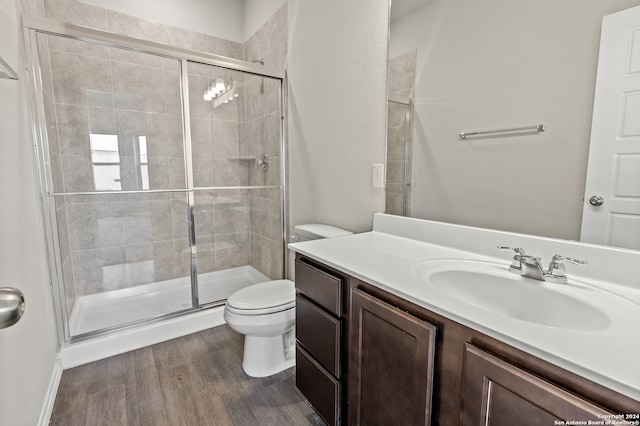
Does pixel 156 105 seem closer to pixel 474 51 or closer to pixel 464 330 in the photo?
pixel 474 51

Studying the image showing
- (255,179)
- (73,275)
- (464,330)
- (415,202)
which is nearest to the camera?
(464,330)

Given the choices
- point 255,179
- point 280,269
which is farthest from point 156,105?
point 280,269

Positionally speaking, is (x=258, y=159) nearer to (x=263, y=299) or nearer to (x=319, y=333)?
(x=263, y=299)

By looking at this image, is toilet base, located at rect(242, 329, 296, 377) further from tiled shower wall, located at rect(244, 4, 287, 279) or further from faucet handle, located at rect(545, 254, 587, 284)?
faucet handle, located at rect(545, 254, 587, 284)

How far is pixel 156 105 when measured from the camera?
108 inches

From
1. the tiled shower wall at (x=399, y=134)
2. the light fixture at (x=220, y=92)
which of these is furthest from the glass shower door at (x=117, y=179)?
the tiled shower wall at (x=399, y=134)

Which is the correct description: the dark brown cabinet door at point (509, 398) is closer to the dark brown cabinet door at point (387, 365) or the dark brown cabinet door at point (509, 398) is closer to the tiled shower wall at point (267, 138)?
the dark brown cabinet door at point (387, 365)

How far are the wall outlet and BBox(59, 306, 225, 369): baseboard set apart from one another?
5.23 ft

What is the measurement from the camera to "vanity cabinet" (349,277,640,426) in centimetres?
59

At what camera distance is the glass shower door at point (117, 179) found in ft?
7.73

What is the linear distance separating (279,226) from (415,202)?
1.46m

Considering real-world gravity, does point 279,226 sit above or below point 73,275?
above

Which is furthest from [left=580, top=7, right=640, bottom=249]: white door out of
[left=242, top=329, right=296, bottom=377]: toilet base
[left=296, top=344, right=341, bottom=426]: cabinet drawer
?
[left=242, top=329, right=296, bottom=377]: toilet base

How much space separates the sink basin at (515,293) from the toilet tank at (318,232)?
767mm
